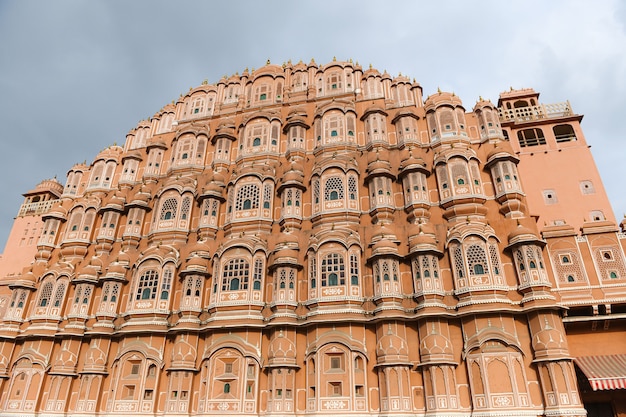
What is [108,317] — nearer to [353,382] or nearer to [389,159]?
[353,382]

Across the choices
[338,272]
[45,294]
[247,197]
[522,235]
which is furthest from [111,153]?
[522,235]

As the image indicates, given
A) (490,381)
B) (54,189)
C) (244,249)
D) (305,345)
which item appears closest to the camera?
(490,381)

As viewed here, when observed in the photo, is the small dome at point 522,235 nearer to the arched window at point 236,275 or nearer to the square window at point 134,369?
the arched window at point 236,275

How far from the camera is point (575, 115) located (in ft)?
81.9

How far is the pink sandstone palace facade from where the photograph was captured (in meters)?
17.2

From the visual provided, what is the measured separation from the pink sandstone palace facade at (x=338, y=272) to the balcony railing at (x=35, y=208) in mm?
6293

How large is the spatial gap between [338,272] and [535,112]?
1741cm

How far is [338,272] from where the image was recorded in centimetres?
1961

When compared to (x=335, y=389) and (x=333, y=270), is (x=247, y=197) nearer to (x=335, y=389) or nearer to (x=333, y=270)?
(x=333, y=270)

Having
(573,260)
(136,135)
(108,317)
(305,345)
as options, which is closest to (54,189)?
(136,135)

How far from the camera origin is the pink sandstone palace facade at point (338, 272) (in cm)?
1725

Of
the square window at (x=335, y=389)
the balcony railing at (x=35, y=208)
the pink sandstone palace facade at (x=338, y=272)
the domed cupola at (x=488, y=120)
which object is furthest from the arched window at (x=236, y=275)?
the balcony railing at (x=35, y=208)

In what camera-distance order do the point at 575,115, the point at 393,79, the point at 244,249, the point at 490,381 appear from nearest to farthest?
the point at 490,381
the point at 244,249
the point at 575,115
the point at 393,79

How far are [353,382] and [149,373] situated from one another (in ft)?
32.4
